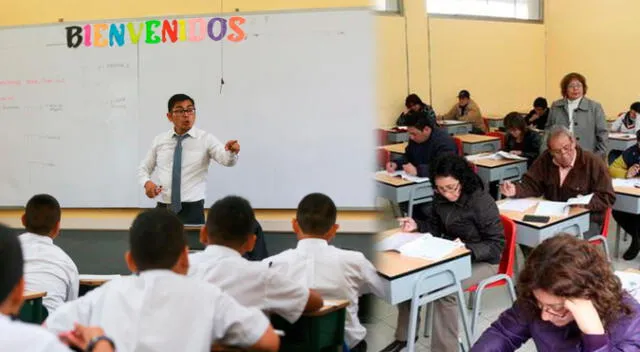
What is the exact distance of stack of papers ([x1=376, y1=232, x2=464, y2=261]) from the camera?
2160mm

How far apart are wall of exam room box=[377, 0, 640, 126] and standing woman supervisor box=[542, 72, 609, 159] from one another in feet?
8.32

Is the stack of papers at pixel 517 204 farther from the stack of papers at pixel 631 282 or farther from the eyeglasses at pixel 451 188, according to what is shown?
the stack of papers at pixel 631 282

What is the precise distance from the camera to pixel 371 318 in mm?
1307

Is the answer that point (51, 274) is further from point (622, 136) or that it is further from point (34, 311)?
point (622, 136)

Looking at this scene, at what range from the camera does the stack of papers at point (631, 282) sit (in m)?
1.59

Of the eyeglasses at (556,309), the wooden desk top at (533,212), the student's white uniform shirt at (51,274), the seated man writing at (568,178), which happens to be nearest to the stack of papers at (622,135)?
the seated man writing at (568,178)

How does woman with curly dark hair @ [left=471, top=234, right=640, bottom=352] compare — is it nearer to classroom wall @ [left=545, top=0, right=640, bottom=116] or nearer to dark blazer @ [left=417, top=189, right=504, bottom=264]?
dark blazer @ [left=417, top=189, right=504, bottom=264]

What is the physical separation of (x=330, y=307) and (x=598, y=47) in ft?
25.5

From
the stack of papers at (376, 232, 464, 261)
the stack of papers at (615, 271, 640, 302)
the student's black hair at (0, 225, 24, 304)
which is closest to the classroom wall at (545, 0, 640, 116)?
the stack of papers at (376, 232, 464, 261)

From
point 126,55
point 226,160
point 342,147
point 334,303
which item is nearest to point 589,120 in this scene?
point 342,147

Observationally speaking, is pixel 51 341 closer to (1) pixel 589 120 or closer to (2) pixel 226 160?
(2) pixel 226 160

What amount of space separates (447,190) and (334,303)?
137cm

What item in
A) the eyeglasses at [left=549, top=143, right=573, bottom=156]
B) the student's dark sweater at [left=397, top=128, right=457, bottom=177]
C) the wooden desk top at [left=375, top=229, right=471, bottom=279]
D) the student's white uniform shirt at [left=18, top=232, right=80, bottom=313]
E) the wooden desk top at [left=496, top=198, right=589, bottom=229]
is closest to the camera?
the student's white uniform shirt at [left=18, top=232, right=80, bottom=313]

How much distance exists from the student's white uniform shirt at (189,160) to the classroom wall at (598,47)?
6564 millimetres
